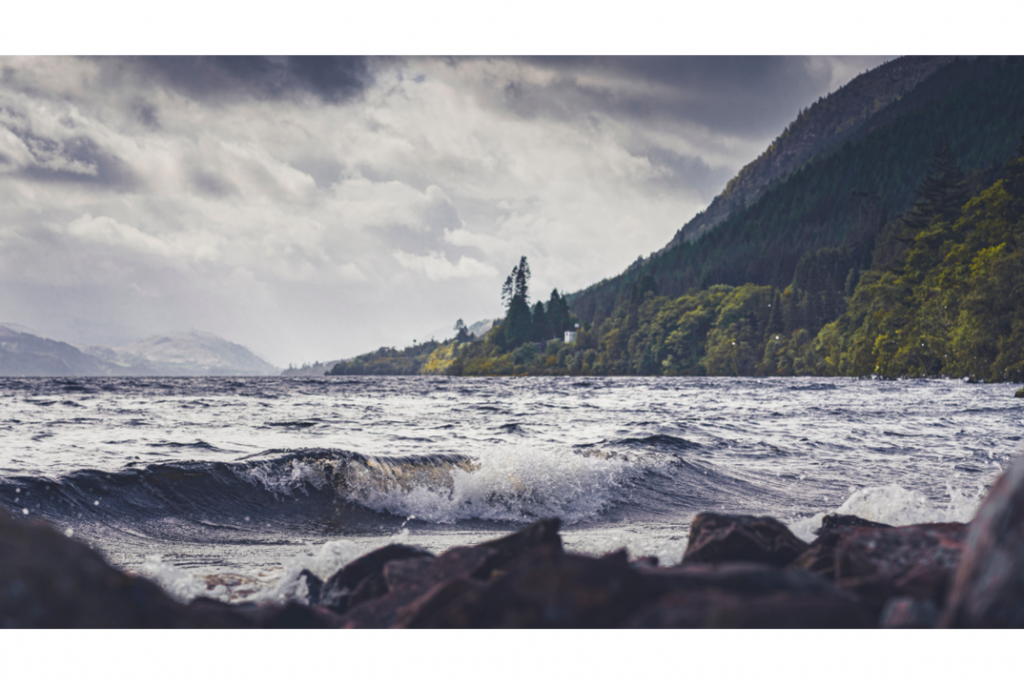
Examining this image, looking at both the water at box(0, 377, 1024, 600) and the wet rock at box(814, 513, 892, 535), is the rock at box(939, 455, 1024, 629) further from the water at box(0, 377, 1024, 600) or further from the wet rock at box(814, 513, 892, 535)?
the wet rock at box(814, 513, 892, 535)

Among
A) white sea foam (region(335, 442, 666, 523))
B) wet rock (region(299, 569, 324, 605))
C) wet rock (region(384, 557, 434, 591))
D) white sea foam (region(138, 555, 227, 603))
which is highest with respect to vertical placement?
wet rock (region(384, 557, 434, 591))

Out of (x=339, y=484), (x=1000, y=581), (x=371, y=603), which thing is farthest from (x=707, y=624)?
(x=339, y=484)

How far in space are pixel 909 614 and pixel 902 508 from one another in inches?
263

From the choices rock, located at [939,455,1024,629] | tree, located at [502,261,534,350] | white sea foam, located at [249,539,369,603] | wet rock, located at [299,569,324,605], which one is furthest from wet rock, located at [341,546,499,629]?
tree, located at [502,261,534,350]

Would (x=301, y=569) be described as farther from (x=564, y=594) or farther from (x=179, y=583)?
(x=564, y=594)

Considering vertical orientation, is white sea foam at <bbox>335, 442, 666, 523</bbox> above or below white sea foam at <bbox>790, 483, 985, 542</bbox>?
below

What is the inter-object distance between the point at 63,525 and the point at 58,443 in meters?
7.76

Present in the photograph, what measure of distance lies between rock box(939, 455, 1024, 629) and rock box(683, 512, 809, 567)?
2.12 meters

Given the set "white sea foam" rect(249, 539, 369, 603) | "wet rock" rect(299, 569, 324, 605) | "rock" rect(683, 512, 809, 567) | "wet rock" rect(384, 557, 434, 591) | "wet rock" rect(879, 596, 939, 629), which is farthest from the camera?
"white sea foam" rect(249, 539, 369, 603)

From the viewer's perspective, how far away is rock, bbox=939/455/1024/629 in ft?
7.32

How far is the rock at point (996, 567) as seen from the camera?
223cm

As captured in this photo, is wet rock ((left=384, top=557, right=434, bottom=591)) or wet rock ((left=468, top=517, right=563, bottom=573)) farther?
wet rock ((left=468, top=517, right=563, bottom=573))

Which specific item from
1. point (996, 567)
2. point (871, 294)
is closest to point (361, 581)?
point (996, 567)

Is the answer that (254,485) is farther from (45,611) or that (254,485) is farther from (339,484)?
(45,611)
